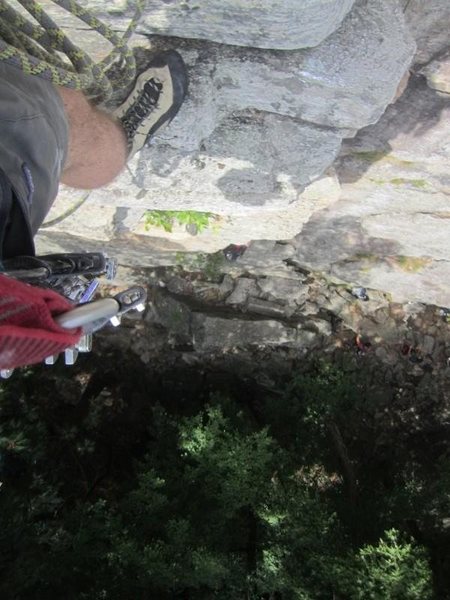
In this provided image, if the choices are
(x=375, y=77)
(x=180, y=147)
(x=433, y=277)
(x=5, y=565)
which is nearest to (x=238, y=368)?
(x=433, y=277)

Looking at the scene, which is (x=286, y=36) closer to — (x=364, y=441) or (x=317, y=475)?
(x=317, y=475)

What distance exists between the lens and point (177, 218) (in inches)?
212

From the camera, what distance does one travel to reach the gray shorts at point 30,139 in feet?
7.11

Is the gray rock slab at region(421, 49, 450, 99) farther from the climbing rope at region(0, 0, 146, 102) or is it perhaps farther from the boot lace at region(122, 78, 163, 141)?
the climbing rope at region(0, 0, 146, 102)

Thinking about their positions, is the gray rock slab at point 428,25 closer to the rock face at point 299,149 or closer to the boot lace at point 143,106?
the rock face at point 299,149

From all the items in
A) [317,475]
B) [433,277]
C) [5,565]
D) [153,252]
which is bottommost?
[5,565]

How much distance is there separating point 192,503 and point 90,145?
163 inches

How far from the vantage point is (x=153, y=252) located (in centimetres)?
609

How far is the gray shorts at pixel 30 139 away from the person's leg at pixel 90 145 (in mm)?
401

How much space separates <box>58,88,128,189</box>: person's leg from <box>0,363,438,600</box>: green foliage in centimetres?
331

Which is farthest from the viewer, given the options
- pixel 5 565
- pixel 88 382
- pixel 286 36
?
pixel 88 382

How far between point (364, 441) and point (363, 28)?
5.40 metres

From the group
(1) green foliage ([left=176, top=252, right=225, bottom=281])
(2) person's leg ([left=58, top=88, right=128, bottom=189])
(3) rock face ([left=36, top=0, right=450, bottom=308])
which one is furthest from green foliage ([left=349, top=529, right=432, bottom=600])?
(2) person's leg ([left=58, top=88, right=128, bottom=189])

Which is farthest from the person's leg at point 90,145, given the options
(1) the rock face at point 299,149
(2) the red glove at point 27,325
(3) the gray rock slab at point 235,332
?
(3) the gray rock slab at point 235,332
